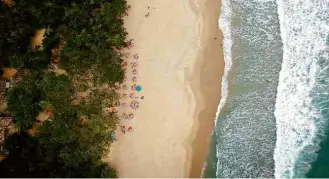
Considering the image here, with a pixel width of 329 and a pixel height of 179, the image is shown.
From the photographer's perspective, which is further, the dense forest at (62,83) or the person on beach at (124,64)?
the person on beach at (124,64)

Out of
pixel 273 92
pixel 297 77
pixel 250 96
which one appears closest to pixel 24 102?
pixel 250 96

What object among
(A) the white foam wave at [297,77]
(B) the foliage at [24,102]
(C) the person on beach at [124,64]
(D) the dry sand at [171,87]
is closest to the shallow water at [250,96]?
(A) the white foam wave at [297,77]

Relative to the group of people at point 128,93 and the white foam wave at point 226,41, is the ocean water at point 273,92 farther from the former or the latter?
the group of people at point 128,93

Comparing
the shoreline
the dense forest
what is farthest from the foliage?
the shoreline

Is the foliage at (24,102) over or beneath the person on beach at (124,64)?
beneath

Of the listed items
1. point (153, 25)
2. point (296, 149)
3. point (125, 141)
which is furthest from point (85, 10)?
point (296, 149)

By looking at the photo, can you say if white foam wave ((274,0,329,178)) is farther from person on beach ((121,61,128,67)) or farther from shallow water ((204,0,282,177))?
person on beach ((121,61,128,67))
